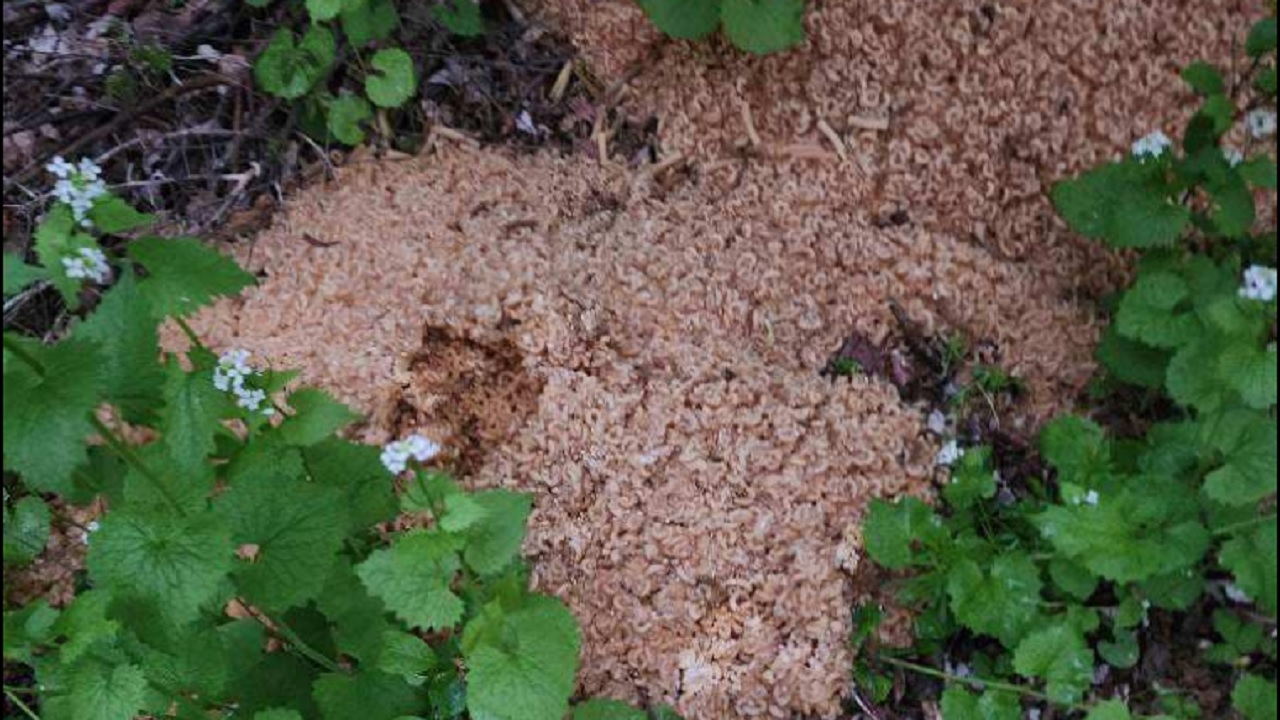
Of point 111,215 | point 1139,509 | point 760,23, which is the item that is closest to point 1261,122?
point 1139,509

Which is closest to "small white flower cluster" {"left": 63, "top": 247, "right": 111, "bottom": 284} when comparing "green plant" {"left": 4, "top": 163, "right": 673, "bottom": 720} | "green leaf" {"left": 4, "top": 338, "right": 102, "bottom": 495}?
"green plant" {"left": 4, "top": 163, "right": 673, "bottom": 720}

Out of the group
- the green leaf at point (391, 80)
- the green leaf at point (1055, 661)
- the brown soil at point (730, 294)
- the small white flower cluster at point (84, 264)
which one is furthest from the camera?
the green leaf at point (391, 80)

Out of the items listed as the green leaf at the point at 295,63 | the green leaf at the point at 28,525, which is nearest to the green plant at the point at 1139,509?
the green leaf at the point at 28,525

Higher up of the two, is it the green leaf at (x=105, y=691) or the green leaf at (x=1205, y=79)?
the green leaf at (x=1205, y=79)

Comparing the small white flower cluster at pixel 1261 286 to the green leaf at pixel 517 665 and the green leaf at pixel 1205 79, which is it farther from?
the green leaf at pixel 517 665

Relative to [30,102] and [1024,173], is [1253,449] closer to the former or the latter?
[1024,173]

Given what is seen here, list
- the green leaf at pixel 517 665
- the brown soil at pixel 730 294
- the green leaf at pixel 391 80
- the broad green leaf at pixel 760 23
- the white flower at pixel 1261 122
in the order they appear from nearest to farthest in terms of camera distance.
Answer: the green leaf at pixel 517 665
the white flower at pixel 1261 122
the brown soil at pixel 730 294
the broad green leaf at pixel 760 23
the green leaf at pixel 391 80

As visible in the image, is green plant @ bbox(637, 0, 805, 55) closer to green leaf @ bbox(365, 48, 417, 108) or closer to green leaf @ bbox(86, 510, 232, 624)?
green leaf @ bbox(365, 48, 417, 108)
